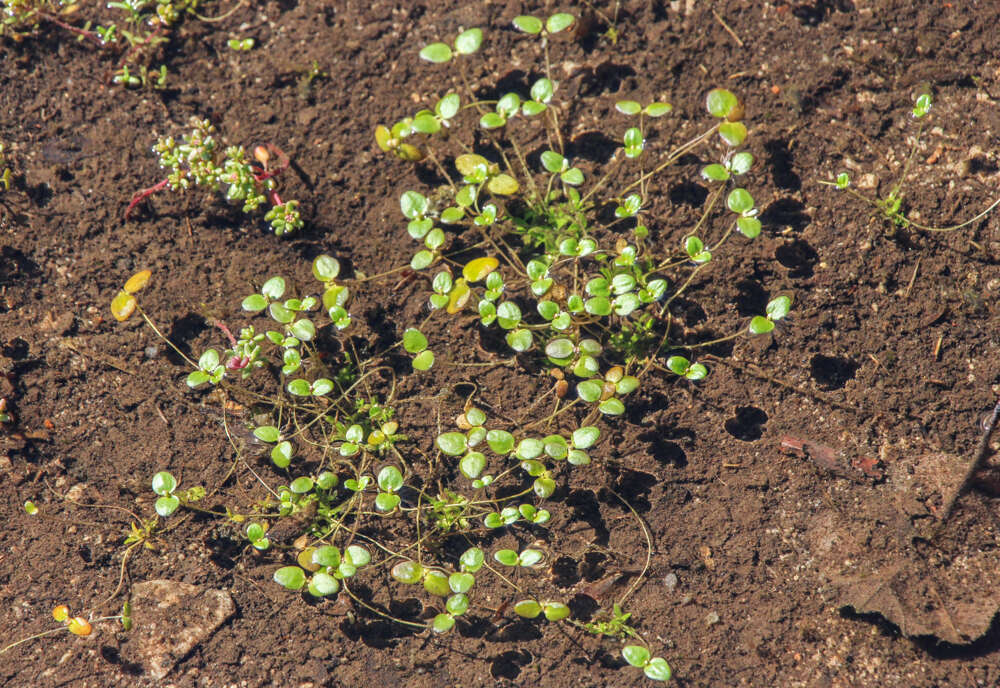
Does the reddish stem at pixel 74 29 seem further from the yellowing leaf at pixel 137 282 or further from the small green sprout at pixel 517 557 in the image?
the small green sprout at pixel 517 557

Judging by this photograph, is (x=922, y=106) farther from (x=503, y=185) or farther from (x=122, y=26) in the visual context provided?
(x=122, y=26)

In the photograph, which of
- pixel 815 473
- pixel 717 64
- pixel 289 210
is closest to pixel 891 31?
pixel 717 64

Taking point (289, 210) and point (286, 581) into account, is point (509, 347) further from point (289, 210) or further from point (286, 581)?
point (286, 581)

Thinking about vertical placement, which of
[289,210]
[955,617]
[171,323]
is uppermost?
[289,210]

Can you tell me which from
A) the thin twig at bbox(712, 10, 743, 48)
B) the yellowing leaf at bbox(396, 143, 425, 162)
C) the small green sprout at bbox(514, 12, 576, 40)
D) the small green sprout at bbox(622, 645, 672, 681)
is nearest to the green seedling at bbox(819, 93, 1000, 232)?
the thin twig at bbox(712, 10, 743, 48)

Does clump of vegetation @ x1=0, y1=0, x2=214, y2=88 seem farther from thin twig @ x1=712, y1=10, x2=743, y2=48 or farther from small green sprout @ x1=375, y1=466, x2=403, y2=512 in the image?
thin twig @ x1=712, y1=10, x2=743, y2=48
